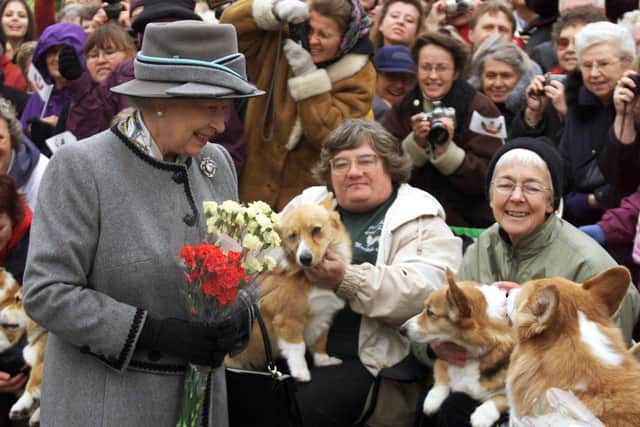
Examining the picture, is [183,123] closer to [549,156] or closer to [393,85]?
[549,156]

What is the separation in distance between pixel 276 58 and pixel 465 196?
4.70 ft

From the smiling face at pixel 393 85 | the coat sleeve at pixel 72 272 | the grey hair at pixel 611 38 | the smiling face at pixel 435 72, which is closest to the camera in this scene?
the coat sleeve at pixel 72 272

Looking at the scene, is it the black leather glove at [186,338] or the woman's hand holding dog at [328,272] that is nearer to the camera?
the black leather glove at [186,338]

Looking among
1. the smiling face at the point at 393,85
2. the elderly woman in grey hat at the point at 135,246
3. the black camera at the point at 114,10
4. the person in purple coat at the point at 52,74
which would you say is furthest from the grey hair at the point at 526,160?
the black camera at the point at 114,10

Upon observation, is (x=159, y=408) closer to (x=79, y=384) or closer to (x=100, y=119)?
(x=79, y=384)

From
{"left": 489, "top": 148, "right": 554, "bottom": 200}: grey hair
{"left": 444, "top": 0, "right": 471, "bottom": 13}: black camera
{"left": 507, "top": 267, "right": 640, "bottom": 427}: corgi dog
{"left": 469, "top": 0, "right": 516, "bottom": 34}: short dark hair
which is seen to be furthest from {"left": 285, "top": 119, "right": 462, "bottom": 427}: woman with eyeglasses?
{"left": 444, "top": 0, "right": 471, "bottom": 13}: black camera

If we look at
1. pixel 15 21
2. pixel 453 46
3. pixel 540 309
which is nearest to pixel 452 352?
pixel 540 309

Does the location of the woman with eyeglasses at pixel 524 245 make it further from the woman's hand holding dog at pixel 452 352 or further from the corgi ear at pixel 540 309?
the corgi ear at pixel 540 309

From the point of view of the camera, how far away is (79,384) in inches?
129

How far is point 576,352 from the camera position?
334cm

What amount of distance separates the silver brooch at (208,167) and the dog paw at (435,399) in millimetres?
1489

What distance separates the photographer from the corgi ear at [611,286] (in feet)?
11.5

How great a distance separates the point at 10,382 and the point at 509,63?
12.7 ft

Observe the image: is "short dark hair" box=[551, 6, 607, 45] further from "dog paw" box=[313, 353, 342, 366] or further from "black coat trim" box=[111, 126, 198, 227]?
"black coat trim" box=[111, 126, 198, 227]
